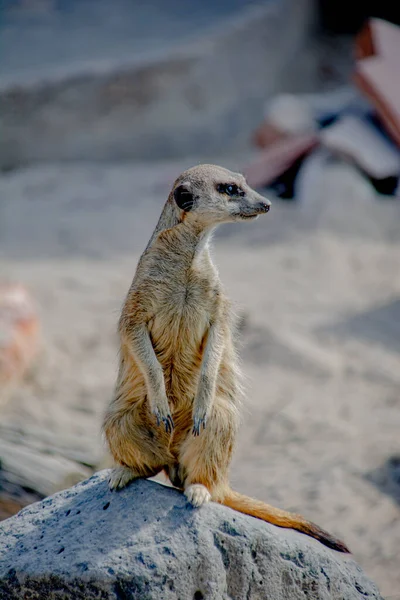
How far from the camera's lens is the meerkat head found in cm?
262

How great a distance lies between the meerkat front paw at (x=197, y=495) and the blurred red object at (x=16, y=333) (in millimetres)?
2666

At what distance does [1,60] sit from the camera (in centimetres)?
1038

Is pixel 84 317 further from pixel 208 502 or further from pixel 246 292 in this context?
pixel 208 502

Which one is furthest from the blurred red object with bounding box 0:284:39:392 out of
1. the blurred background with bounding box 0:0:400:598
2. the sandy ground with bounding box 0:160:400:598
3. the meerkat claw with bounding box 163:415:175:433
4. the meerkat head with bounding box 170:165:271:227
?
the meerkat head with bounding box 170:165:271:227

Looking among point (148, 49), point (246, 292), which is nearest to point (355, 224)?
point (246, 292)

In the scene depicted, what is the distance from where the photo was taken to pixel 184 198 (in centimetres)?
261

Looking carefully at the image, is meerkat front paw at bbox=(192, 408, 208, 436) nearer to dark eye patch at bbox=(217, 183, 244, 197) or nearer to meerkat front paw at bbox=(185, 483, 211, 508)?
meerkat front paw at bbox=(185, 483, 211, 508)

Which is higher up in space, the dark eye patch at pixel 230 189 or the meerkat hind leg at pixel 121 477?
the dark eye patch at pixel 230 189

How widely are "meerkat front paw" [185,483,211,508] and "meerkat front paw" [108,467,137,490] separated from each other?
19 centimetres

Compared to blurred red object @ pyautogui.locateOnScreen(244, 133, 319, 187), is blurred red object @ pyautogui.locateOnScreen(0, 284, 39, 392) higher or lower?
lower

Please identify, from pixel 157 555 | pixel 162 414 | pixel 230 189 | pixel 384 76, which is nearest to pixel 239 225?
pixel 384 76

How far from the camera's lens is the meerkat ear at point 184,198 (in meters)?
2.60

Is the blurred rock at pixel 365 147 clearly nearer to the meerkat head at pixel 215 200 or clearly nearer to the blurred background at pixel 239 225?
the blurred background at pixel 239 225

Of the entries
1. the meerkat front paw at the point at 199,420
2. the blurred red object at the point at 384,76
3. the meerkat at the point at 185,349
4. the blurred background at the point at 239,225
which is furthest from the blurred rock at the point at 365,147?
the meerkat front paw at the point at 199,420
